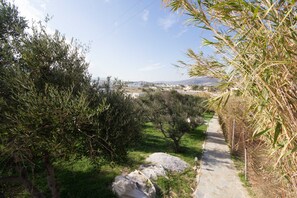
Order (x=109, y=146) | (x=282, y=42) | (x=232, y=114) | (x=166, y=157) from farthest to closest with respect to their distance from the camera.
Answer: (x=166, y=157) → (x=232, y=114) → (x=109, y=146) → (x=282, y=42)

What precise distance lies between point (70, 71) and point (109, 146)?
7.90ft

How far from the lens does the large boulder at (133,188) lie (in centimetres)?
648

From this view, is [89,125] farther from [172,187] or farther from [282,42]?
[172,187]

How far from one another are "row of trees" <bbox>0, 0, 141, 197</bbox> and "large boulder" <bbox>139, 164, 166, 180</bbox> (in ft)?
10.2

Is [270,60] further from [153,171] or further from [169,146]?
[169,146]

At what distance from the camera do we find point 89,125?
4.52 metres

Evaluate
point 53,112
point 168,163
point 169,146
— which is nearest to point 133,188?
point 168,163

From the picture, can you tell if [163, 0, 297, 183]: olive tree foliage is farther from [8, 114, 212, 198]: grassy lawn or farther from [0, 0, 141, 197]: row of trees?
[8, 114, 212, 198]: grassy lawn

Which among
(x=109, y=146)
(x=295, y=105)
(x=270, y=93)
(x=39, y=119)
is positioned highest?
(x=270, y=93)

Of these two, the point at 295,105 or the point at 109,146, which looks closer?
the point at 295,105

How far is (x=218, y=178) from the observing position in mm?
8875

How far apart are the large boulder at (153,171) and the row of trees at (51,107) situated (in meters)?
3.12

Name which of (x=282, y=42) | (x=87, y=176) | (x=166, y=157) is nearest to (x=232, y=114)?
(x=166, y=157)

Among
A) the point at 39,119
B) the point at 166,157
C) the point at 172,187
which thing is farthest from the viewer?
the point at 166,157
